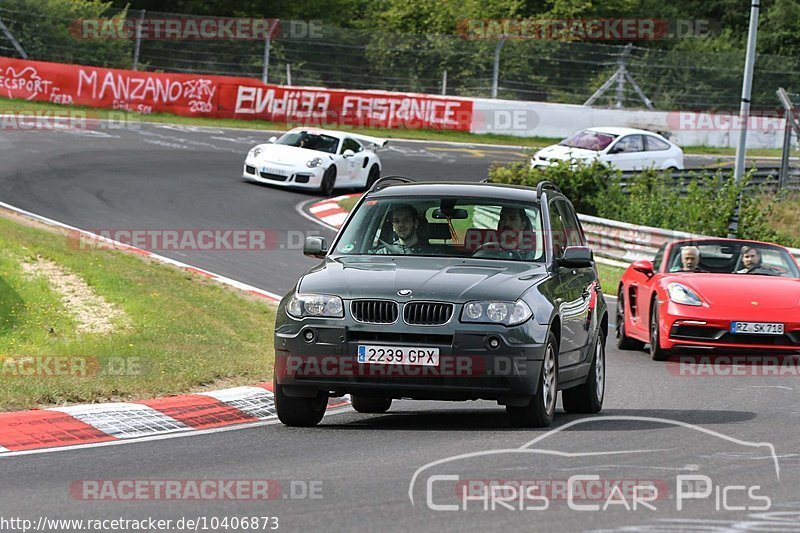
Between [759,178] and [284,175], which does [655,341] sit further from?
Answer: [759,178]

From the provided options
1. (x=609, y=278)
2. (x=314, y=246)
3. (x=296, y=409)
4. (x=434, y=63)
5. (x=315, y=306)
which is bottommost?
(x=609, y=278)

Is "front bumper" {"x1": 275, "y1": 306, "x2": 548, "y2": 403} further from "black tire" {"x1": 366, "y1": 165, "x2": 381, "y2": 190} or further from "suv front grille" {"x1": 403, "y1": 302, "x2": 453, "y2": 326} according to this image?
"black tire" {"x1": 366, "y1": 165, "x2": 381, "y2": 190}

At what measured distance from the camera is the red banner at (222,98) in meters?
38.0

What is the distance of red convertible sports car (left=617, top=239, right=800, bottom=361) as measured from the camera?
47.3ft

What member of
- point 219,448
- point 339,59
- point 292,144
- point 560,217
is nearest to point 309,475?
point 219,448

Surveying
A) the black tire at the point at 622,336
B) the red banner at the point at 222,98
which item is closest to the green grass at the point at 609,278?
the black tire at the point at 622,336

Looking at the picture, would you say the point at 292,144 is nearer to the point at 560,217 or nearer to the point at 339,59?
the point at 339,59

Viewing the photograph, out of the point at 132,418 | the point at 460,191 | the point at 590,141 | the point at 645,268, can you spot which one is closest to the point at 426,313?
the point at 460,191

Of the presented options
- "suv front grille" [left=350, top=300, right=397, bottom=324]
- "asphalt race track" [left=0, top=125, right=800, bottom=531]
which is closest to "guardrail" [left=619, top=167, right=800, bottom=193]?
"asphalt race track" [left=0, top=125, right=800, bottom=531]

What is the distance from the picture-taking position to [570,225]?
1138 centimetres

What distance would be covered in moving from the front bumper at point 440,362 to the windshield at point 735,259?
22.7 feet

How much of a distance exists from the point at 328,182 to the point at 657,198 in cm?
673

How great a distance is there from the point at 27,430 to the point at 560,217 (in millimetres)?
4249

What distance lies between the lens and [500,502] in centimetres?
673
